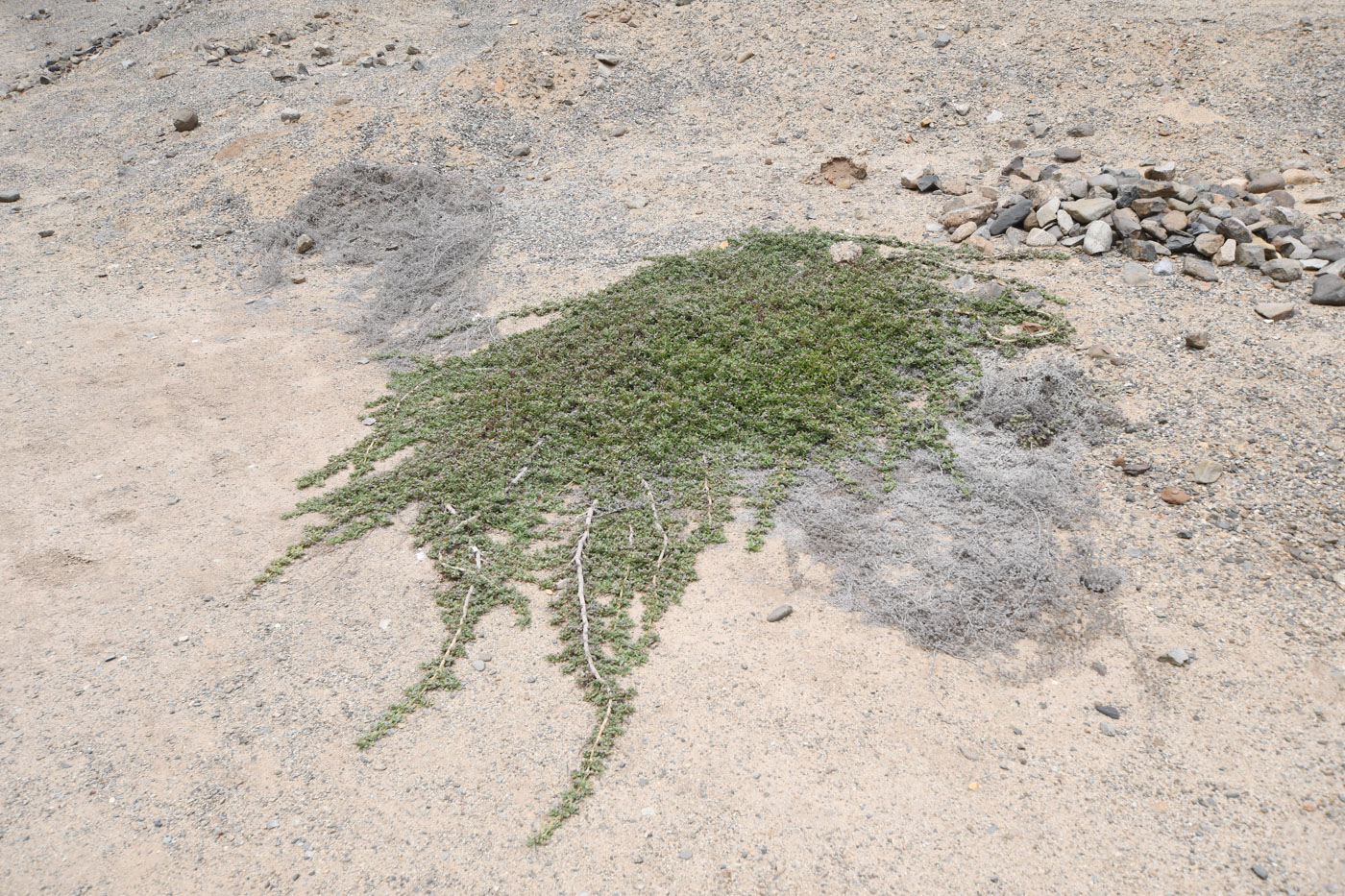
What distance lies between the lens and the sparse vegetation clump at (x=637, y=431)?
15.0 ft

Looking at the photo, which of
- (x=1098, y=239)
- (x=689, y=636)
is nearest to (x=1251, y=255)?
(x=1098, y=239)

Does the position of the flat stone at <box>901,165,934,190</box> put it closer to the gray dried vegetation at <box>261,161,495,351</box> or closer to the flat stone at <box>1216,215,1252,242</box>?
the flat stone at <box>1216,215,1252,242</box>

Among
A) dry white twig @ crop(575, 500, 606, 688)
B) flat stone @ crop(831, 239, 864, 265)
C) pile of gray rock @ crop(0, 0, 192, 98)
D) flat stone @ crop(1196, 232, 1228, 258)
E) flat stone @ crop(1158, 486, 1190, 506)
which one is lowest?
flat stone @ crop(1158, 486, 1190, 506)

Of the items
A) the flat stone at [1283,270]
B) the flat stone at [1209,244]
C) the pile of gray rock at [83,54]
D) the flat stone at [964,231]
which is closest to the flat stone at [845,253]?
the flat stone at [964,231]

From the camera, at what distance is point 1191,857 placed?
3.18m

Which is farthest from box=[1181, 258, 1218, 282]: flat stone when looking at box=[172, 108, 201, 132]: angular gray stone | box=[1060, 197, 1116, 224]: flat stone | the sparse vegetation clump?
box=[172, 108, 201, 132]: angular gray stone

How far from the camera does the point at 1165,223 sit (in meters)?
6.65

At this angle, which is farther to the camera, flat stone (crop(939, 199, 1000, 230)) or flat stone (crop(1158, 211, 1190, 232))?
flat stone (crop(939, 199, 1000, 230))

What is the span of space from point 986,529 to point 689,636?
181 cm

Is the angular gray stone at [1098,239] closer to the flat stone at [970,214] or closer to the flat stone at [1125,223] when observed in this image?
the flat stone at [1125,223]

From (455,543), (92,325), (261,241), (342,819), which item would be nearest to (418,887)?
(342,819)

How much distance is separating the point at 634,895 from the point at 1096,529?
3171mm

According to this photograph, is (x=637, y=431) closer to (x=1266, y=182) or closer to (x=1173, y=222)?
(x=1173, y=222)

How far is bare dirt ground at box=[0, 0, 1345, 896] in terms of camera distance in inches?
133
